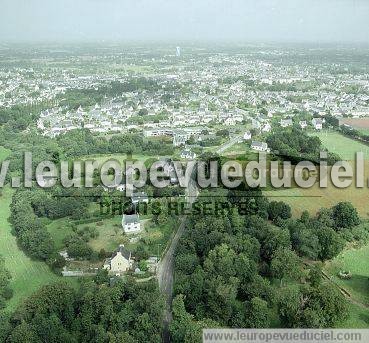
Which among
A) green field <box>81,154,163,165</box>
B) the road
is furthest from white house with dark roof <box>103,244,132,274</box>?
green field <box>81,154,163,165</box>

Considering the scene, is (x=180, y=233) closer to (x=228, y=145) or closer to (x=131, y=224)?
(x=131, y=224)

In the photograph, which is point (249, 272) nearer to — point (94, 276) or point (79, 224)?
point (94, 276)

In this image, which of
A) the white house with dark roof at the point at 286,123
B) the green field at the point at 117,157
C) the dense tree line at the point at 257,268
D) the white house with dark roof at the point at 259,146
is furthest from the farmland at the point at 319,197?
the white house with dark roof at the point at 286,123

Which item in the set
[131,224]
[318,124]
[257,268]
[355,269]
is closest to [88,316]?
[257,268]

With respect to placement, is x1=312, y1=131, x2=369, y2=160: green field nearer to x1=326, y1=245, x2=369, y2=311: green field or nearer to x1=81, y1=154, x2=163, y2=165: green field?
x1=81, y1=154, x2=163, y2=165: green field

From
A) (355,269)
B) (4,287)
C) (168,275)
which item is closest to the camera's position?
(4,287)

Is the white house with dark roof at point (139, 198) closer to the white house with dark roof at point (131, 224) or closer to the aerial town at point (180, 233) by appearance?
the aerial town at point (180, 233)

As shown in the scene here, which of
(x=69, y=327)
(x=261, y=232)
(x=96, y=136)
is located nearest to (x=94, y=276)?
(x=69, y=327)
